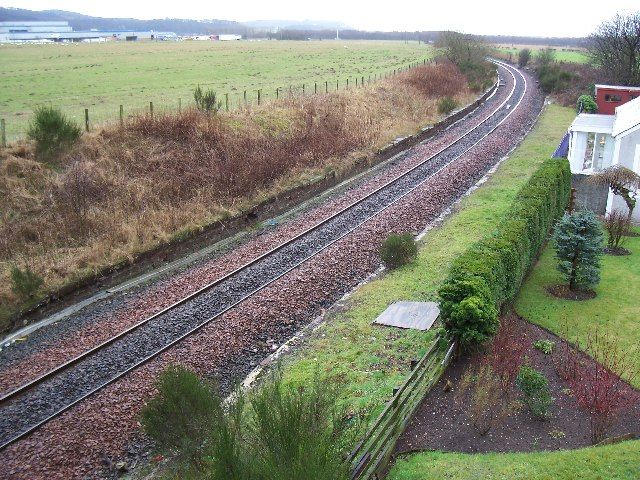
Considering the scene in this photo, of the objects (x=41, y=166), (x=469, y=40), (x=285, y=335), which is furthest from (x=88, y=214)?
(x=469, y=40)

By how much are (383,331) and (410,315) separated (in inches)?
39.2

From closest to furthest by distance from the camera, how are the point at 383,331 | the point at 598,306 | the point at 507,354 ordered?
the point at 507,354, the point at 383,331, the point at 598,306

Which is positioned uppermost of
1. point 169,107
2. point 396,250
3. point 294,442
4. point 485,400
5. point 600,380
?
point 169,107

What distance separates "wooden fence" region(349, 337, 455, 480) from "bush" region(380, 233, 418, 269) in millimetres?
5725

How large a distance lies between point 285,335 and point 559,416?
21.2 feet

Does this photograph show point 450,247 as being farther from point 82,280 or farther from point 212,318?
point 82,280

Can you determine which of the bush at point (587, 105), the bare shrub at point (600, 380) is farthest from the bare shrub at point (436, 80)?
the bare shrub at point (600, 380)

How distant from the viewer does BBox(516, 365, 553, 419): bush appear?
10664mm

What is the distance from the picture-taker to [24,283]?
16250mm

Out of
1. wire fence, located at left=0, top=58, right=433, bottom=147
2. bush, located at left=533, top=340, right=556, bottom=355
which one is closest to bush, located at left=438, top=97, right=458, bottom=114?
wire fence, located at left=0, top=58, right=433, bottom=147

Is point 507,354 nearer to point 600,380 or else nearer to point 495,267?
point 600,380

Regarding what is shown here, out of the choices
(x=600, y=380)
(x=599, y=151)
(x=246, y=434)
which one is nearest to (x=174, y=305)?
(x=246, y=434)

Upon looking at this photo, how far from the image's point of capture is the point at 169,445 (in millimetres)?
9938

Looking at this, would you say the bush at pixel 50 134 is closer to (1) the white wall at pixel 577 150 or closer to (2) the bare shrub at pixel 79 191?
(2) the bare shrub at pixel 79 191
